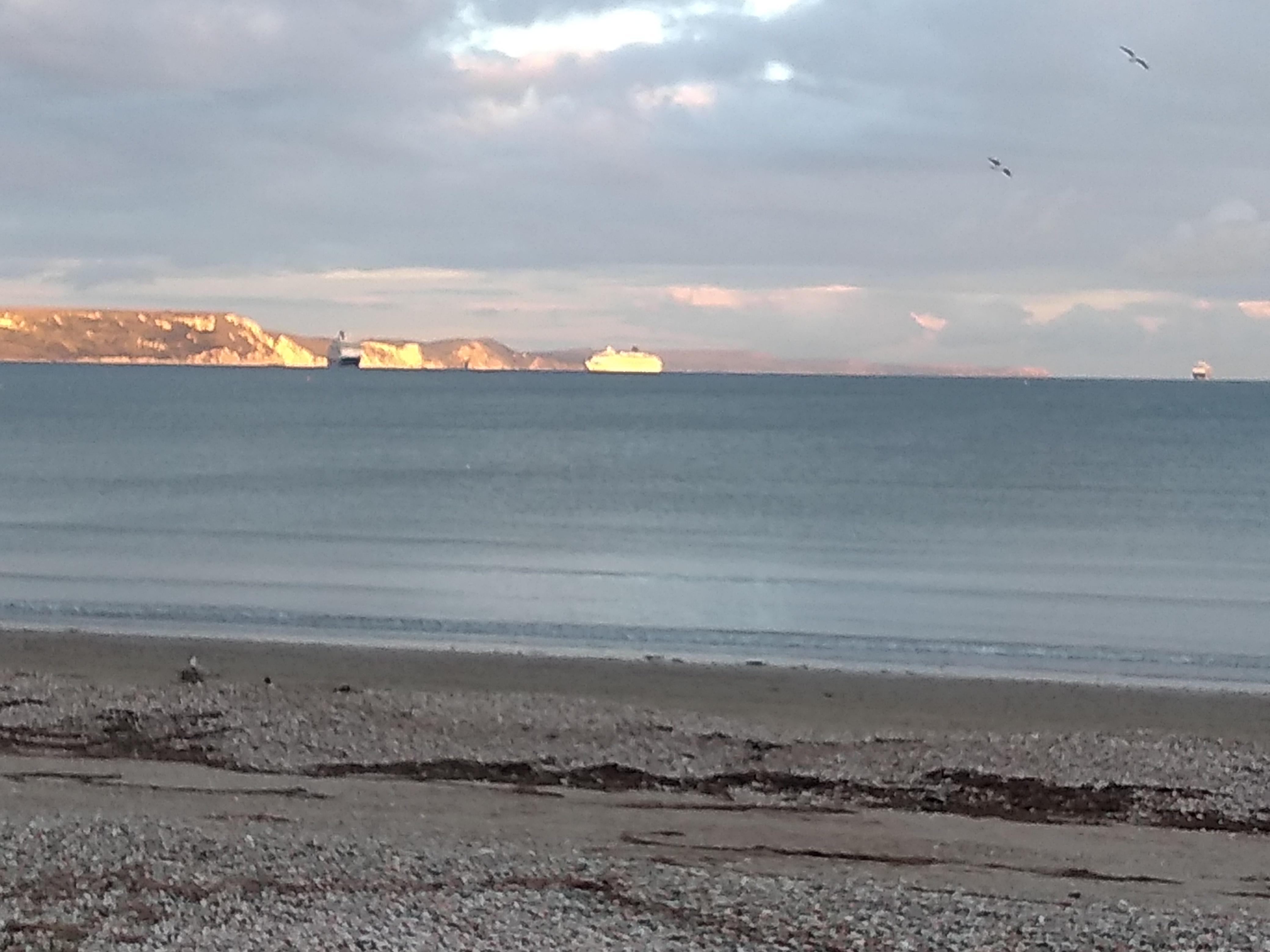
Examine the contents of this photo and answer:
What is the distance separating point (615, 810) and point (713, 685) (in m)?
5.33

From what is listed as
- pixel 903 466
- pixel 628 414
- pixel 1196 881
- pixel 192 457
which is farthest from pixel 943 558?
pixel 628 414

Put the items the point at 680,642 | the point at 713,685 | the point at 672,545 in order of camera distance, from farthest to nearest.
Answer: the point at 672,545 < the point at 680,642 < the point at 713,685

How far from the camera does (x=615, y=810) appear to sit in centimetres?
871

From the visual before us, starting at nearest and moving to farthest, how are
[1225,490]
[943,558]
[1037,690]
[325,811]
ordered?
1. [325,811]
2. [1037,690]
3. [943,558]
4. [1225,490]

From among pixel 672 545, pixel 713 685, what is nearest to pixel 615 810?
pixel 713 685

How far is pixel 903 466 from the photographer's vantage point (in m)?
50.9

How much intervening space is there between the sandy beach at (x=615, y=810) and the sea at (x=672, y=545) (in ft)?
9.07

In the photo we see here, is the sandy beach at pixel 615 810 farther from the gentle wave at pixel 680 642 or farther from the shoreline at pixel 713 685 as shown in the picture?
the gentle wave at pixel 680 642

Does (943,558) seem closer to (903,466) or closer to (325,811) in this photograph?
(325,811)

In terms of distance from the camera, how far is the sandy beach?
6.01 metres

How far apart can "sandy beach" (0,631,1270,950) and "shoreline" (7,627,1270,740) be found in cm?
6

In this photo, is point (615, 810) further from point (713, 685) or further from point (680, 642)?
point (680, 642)

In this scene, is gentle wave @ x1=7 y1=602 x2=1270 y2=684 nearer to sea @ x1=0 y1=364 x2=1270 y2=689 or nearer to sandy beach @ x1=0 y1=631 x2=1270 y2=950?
sea @ x1=0 y1=364 x2=1270 y2=689

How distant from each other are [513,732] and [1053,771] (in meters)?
3.73
